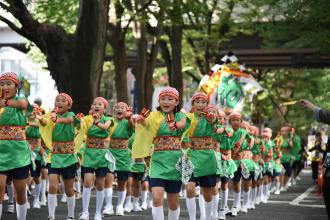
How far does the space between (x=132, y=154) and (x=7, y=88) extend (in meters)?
1.84

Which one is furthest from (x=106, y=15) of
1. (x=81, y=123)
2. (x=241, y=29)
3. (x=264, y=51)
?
(x=264, y=51)

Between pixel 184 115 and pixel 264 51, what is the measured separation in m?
26.8

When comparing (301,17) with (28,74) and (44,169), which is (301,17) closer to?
(44,169)

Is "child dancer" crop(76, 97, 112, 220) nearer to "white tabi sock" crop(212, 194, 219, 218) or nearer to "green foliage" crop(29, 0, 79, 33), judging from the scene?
"white tabi sock" crop(212, 194, 219, 218)

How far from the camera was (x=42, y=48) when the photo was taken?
21016 mm

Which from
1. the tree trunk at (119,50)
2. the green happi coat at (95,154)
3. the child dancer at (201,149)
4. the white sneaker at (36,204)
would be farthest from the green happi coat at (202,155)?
the tree trunk at (119,50)

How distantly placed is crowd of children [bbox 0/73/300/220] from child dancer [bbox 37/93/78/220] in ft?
0.05

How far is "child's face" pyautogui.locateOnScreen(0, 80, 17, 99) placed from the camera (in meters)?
11.8

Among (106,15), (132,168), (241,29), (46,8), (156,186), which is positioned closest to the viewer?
(156,186)

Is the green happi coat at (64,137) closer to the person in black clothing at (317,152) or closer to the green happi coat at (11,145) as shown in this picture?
the green happi coat at (11,145)

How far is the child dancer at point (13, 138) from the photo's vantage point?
1179 centimetres

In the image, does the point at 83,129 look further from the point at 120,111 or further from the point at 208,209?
the point at 208,209

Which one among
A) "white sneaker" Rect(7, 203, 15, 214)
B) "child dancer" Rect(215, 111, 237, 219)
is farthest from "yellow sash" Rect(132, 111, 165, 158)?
"white sneaker" Rect(7, 203, 15, 214)

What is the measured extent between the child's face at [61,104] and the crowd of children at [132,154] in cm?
1
